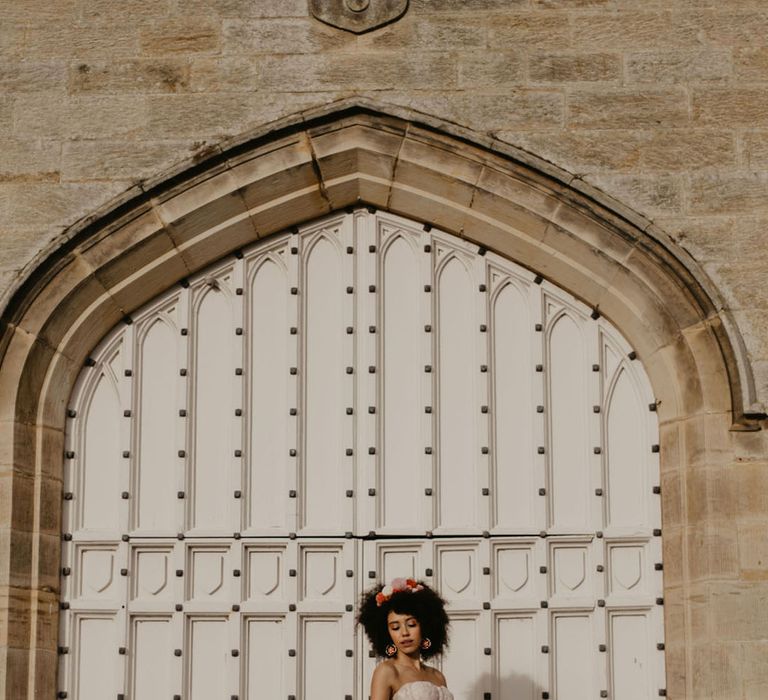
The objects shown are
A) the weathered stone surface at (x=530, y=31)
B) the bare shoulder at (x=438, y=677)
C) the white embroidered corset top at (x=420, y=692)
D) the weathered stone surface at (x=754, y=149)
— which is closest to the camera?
the white embroidered corset top at (x=420, y=692)

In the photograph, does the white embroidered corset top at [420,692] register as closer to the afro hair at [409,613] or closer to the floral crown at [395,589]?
the afro hair at [409,613]

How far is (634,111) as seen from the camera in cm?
904

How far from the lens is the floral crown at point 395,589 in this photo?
8.16 m

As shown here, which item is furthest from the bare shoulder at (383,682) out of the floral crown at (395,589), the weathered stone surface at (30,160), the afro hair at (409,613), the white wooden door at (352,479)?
the weathered stone surface at (30,160)

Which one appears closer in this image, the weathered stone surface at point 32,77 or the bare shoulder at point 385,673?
the bare shoulder at point 385,673

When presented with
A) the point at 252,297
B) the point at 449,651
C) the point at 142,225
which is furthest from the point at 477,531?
the point at 142,225

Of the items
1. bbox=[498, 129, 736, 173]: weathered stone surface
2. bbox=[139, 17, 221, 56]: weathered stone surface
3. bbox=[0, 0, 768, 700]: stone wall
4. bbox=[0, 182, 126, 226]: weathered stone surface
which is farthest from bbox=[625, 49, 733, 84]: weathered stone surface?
bbox=[0, 182, 126, 226]: weathered stone surface

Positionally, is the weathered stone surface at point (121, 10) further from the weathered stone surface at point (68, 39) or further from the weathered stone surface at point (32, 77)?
the weathered stone surface at point (32, 77)

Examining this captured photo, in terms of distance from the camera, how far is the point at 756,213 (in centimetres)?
888

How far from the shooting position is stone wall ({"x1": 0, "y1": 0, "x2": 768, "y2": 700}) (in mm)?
8953

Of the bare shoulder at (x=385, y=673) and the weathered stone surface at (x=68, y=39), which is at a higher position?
the weathered stone surface at (x=68, y=39)

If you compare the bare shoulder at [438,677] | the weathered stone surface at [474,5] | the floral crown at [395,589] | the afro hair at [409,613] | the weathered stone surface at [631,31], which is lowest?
the bare shoulder at [438,677]

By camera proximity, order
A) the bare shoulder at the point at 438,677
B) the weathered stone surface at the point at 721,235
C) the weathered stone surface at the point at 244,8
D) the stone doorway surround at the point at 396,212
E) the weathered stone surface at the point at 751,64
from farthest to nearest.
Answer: the weathered stone surface at the point at 244,8 → the weathered stone surface at the point at 751,64 → the weathered stone surface at the point at 721,235 → the stone doorway surround at the point at 396,212 → the bare shoulder at the point at 438,677

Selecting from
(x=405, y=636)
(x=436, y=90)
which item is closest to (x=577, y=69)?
(x=436, y=90)
